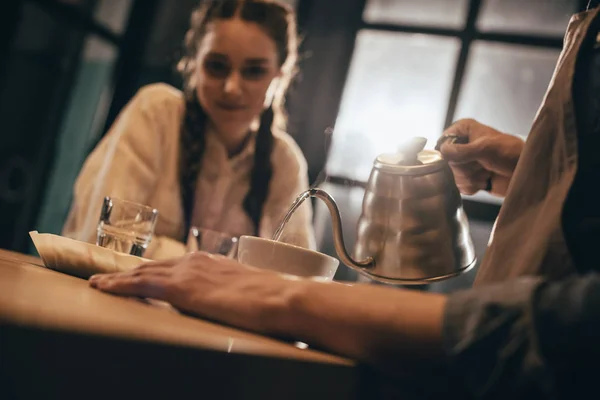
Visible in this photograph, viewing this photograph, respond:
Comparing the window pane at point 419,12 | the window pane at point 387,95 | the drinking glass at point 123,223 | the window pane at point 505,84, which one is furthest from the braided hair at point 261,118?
the drinking glass at point 123,223

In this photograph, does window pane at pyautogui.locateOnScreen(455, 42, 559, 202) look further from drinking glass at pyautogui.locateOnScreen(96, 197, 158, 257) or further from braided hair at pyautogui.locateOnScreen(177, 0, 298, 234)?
drinking glass at pyautogui.locateOnScreen(96, 197, 158, 257)

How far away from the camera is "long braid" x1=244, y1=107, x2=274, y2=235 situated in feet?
5.61

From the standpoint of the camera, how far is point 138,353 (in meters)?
0.22

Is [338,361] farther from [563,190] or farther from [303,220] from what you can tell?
[303,220]

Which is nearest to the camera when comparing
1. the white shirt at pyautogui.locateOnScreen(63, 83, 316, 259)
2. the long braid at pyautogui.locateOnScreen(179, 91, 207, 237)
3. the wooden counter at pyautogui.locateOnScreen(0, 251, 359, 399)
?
the wooden counter at pyautogui.locateOnScreen(0, 251, 359, 399)

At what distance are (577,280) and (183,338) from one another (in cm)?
23

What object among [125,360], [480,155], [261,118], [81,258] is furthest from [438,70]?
[125,360]

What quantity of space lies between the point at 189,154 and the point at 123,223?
3.09ft

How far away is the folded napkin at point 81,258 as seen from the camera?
565mm

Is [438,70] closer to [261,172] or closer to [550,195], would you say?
[261,172]

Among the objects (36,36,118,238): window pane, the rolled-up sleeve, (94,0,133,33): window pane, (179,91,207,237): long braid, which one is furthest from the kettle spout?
(94,0,133,33): window pane

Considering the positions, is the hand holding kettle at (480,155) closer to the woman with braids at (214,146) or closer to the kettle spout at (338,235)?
the kettle spout at (338,235)

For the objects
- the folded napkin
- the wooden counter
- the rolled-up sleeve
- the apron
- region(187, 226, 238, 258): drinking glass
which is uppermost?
the apron

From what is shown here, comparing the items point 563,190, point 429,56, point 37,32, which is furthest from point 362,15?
point 563,190
